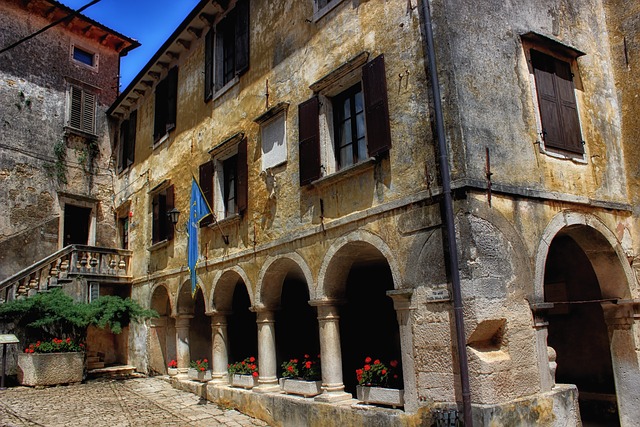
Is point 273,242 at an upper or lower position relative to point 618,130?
lower


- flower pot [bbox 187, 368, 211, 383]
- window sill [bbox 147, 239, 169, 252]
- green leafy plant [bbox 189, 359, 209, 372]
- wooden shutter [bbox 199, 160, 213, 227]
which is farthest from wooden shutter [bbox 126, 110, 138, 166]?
flower pot [bbox 187, 368, 211, 383]

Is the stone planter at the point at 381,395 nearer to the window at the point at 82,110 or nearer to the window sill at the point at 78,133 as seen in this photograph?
the window sill at the point at 78,133

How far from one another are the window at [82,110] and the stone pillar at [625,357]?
662 inches

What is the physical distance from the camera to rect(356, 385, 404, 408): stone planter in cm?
767

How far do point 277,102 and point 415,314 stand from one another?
5377 millimetres

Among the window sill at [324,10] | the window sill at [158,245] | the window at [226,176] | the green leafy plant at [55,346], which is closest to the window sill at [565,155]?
the window sill at [324,10]

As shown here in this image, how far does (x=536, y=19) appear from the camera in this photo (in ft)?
28.7

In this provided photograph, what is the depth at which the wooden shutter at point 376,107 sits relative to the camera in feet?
26.6

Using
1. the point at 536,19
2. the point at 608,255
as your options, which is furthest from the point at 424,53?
the point at 608,255

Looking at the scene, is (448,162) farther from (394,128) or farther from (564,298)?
(564,298)

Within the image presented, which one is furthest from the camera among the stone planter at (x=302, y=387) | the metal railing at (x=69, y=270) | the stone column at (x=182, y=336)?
the metal railing at (x=69, y=270)

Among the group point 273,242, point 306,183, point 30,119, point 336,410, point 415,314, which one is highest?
point 30,119

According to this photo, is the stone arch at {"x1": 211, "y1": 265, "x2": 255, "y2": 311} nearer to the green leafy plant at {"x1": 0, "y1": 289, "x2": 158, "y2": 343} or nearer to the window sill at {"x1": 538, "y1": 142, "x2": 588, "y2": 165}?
the green leafy plant at {"x1": 0, "y1": 289, "x2": 158, "y2": 343}

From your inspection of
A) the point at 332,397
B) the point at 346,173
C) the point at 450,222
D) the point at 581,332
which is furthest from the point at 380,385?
the point at 581,332
